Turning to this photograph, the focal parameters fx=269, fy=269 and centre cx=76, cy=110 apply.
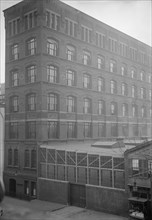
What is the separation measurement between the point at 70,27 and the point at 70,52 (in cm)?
338

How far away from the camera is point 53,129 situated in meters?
33.1

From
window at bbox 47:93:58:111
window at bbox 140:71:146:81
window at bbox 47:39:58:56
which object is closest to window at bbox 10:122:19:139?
window at bbox 47:93:58:111

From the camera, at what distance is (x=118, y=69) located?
44812 mm

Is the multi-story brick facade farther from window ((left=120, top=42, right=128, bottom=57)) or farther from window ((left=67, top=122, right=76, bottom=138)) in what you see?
window ((left=120, top=42, right=128, bottom=57))

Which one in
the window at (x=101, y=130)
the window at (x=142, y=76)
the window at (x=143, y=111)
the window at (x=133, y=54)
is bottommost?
the window at (x=101, y=130)

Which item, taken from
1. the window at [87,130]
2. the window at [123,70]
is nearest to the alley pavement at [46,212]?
the window at [87,130]

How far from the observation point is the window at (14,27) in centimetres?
3546

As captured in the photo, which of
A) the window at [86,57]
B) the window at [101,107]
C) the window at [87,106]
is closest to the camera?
the window at [87,106]

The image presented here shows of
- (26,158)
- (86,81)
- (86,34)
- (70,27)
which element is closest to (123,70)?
(86,81)

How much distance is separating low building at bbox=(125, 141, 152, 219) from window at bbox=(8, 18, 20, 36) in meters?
22.1

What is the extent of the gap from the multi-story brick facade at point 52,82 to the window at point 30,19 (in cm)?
12

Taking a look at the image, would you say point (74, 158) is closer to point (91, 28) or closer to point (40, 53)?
point (40, 53)

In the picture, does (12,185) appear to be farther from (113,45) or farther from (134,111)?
(113,45)

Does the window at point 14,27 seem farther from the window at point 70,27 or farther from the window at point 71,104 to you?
the window at point 71,104
